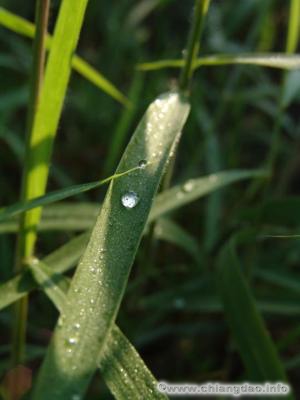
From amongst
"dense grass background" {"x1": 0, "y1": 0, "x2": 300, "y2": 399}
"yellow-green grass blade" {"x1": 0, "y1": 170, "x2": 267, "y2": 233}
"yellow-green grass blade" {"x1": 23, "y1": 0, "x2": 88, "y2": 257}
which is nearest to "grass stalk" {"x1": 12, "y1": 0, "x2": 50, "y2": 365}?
"yellow-green grass blade" {"x1": 23, "y1": 0, "x2": 88, "y2": 257}

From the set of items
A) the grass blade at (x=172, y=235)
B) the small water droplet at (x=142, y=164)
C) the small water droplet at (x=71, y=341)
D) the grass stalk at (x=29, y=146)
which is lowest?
the small water droplet at (x=71, y=341)

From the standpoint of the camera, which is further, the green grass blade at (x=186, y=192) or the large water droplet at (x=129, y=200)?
the green grass blade at (x=186, y=192)

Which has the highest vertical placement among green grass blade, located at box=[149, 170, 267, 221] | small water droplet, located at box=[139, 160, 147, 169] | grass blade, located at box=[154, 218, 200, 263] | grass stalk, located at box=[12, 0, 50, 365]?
grass blade, located at box=[154, 218, 200, 263]

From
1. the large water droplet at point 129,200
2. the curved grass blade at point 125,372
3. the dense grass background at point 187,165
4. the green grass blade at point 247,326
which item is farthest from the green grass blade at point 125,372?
the dense grass background at point 187,165

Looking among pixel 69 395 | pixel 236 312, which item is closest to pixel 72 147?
pixel 236 312

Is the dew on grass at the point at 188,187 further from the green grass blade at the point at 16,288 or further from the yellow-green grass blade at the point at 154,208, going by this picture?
the green grass blade at the point at 16,288

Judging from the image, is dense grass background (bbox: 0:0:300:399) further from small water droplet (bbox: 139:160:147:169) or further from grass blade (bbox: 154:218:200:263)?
small water droplet (bbox: 139:160:147:169)
